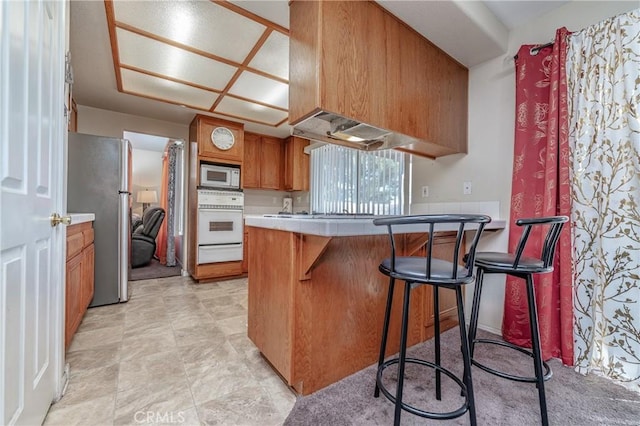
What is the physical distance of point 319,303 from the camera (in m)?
1.40

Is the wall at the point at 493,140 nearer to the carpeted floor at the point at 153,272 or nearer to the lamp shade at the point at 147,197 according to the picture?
the carpeted floor at the point at 153,272

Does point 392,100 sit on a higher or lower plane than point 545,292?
higher

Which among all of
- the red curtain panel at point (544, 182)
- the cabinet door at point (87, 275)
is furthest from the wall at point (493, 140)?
the cabinet door at point (87, 275)

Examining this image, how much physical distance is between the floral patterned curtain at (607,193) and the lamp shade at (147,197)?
7.69 metres

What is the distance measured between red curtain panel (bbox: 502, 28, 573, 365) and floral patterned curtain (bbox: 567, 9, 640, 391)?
68 millimetres

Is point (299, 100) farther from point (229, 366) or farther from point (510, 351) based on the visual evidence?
point (510, 351)

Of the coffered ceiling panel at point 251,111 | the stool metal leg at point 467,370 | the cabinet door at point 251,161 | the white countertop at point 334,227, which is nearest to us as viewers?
the stool metal leg at point 467,370

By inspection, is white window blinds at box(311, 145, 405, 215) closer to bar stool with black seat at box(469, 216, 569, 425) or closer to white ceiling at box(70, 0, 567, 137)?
white ceiling at box(70, 0, 567, 137)

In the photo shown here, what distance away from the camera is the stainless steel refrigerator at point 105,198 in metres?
2.55

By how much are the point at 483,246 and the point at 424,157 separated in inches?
39.8

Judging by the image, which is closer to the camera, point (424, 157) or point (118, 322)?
point (118, 322)

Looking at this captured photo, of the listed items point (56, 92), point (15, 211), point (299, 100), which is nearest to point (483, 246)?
point (299, 100)

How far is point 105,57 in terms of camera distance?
91.4 inches

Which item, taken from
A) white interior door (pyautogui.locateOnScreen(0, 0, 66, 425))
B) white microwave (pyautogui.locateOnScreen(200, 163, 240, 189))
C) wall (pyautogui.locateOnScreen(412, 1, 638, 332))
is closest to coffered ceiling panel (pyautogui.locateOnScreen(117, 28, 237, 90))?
white interior door (pyautogui.locateOnScreen(0, 0, 66, 425))
